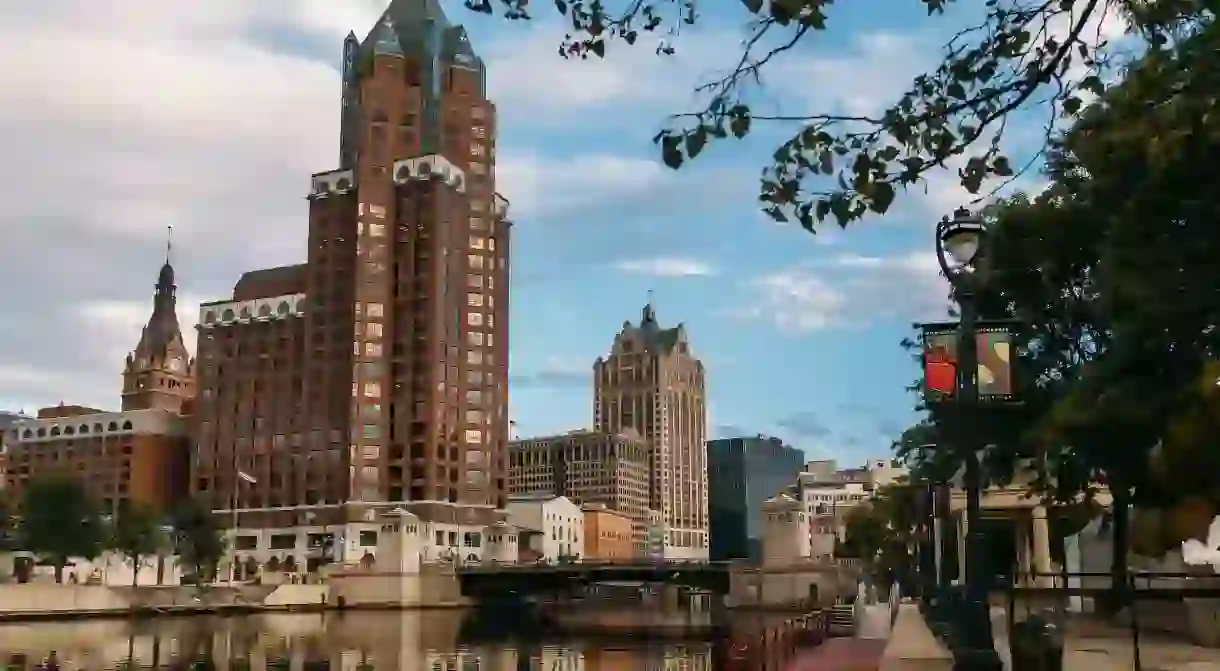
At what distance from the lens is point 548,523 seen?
188 metres

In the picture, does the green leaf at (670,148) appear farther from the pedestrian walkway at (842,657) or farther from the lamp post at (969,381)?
the pedestrian walkway at (842,657)

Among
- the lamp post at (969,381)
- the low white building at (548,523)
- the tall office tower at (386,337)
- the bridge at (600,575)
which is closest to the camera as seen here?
the lamp post at (969,381)

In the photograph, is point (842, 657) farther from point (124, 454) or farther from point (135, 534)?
point (124, 454)

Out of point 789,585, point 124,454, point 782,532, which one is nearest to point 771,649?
point 789,585

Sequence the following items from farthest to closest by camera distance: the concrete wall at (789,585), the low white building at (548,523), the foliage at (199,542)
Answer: the low white building at (548,523) < the foliage at (199,542) < the concrete wall at (789,585)

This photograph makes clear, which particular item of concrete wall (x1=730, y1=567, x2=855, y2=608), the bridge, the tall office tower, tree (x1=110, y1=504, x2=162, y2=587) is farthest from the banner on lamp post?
the tall office tower

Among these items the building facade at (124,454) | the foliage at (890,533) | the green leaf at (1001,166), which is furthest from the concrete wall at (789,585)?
the building facade at (124,454)

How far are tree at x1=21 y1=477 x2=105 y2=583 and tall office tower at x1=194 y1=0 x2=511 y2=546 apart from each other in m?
45.6

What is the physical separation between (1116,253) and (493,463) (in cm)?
13439

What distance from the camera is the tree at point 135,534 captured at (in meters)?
108

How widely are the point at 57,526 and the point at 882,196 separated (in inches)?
4065

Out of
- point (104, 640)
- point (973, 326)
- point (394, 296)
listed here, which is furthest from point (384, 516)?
point (973, 326)

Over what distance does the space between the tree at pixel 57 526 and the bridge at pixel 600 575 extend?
109 ft

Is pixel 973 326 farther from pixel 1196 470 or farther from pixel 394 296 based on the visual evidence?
pixel 394 296
